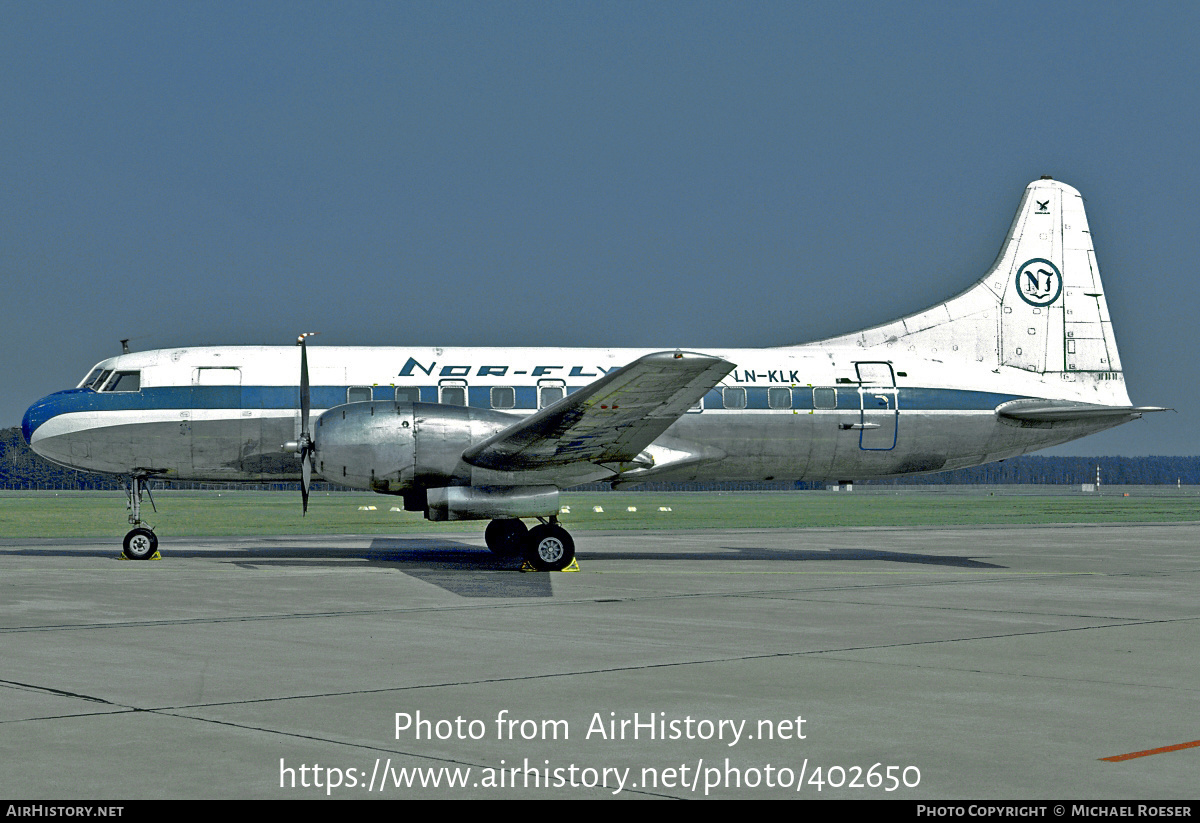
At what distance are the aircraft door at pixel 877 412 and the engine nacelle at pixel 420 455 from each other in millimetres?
7544

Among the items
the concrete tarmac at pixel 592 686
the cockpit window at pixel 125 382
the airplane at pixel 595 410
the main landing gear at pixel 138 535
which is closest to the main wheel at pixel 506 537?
the airplane at pixel 595 410

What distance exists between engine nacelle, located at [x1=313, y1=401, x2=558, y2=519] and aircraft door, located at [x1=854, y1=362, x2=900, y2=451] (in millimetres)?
7544

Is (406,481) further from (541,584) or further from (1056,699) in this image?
(1056,699)

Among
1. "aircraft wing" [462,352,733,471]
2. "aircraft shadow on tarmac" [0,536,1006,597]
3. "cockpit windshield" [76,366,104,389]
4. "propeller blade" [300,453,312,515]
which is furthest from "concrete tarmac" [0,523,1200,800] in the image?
"cockpit windshield" [76,366,104,389]

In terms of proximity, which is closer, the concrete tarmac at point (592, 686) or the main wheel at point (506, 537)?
the concrete tarmac at point (592, 686)

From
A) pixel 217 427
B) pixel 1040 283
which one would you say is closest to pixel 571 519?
pixel 1040 283

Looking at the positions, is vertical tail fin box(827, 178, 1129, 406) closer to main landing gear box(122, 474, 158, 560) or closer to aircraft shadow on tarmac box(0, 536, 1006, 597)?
aircraft shadow on tarmac box(0, 536, 1006, 597)

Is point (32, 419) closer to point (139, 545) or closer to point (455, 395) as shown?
point (139, 545)

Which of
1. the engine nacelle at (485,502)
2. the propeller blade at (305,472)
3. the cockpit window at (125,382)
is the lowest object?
the engine nacelle at (485,502)

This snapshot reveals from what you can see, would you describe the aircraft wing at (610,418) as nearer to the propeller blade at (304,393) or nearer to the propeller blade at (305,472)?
the propeller blade at (305,472)

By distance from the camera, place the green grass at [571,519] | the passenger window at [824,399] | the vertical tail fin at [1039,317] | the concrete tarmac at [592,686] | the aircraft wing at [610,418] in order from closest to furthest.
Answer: the concrete tarmac at [592,686]
the aircraft wing at [610,418]
the passenger window at [824,399]
the vertical tail fin at [1039,317]
the green grass at [571,519]

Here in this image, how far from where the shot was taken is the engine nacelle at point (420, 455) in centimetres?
2111

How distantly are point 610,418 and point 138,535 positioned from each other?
1055 centimetres

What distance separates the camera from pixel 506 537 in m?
25.9
